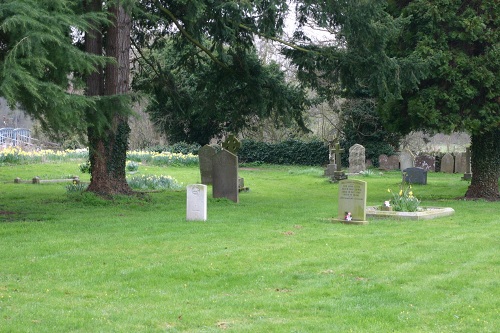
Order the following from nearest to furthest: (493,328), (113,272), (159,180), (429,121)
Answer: (493,328) < (113,272) < (429,121) < (159,180)

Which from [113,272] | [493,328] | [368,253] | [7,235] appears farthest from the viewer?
[7,235]

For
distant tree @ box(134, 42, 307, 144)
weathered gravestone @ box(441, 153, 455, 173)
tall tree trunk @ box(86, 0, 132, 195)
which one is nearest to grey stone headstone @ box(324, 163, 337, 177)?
weathered gravestone @ box(441, 153, 455, 173)

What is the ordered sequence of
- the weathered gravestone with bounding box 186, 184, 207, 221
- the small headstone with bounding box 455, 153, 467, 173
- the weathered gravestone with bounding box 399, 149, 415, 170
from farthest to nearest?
1. the small headstone with bounding box 455, 153, 467, 173
2. the weathered gravestone with bounding box 399, 149, 415, 170
3. the weathered gravestone with bounding box 186, 184, 207, 221

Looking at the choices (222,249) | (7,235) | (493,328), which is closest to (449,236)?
(222,249)

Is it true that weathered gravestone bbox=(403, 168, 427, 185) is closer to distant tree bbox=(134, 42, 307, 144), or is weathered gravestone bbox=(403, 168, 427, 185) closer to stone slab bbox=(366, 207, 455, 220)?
distant tree bbox=(134, 42, 307, 144)

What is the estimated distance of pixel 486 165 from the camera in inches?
849

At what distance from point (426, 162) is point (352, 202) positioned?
2485 cm

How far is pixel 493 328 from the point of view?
22.6ft

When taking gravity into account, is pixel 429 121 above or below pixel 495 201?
above

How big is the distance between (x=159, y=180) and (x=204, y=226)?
32.3 ft

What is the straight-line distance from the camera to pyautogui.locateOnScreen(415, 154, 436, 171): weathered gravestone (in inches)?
1506

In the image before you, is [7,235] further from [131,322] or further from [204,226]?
[131,322]

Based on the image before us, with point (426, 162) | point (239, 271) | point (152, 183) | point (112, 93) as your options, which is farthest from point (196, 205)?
point (426, 162)

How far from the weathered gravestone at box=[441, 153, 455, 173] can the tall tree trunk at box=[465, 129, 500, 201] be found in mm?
16555
